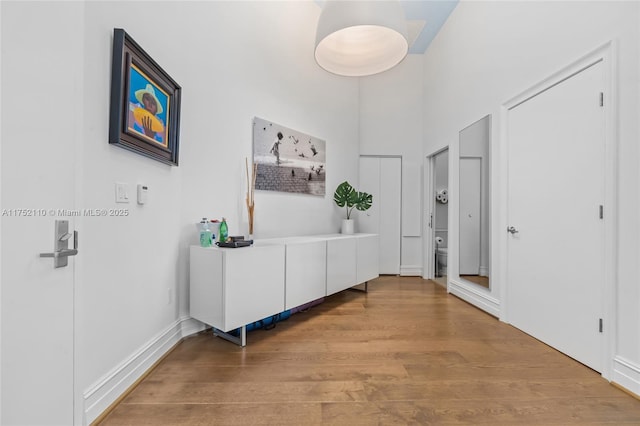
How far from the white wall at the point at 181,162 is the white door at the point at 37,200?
0.05m

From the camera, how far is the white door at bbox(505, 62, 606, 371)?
1.75m

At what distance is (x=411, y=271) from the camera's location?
4.42 m

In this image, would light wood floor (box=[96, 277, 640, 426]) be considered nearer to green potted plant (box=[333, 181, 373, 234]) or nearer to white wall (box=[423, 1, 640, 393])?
white wall (box=[423, 1, 640, 393])

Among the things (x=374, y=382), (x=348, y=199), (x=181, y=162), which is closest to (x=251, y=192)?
(x=181, y=162)

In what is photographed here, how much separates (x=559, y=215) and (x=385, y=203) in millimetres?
2545

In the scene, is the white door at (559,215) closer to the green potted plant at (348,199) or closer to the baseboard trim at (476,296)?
the baseboard trim at (476,296)

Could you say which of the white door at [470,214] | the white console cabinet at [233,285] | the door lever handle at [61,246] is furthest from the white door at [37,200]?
the white door at [470,214]

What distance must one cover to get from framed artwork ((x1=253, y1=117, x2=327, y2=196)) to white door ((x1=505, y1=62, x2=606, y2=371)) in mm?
2123

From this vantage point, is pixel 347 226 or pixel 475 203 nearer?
pixel 475 203

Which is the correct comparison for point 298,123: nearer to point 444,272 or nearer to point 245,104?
point 245,104

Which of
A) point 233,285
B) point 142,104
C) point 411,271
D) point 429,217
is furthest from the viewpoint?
point 411,271

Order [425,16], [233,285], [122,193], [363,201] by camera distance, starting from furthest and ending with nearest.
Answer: [363,201]
[425,16]
[233,285]
[122,193]

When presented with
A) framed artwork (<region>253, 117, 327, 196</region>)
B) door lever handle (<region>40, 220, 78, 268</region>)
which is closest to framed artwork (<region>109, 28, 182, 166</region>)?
door lever handle (<region>40, 220, 78, 268</region>)

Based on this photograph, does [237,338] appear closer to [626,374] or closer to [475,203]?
[626,374]
